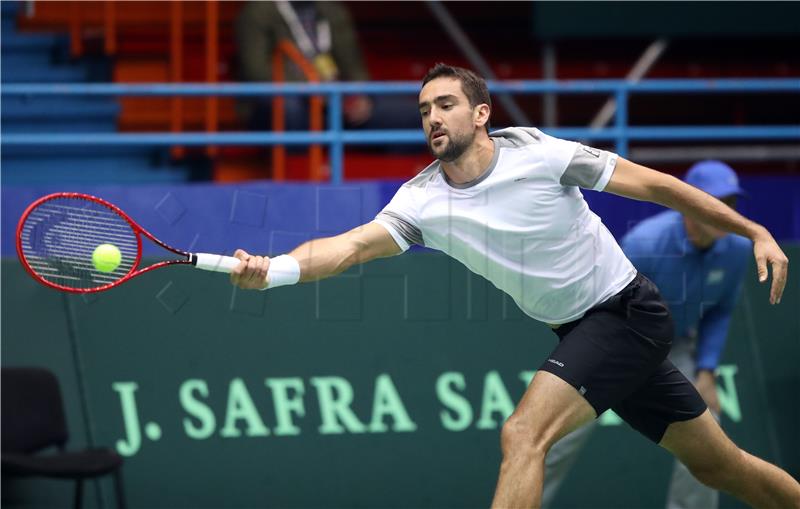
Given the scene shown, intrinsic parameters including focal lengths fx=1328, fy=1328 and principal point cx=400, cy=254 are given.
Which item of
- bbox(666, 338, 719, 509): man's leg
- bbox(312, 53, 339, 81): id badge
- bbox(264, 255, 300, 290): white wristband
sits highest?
bbox(312, 53, 339, 81): id badge

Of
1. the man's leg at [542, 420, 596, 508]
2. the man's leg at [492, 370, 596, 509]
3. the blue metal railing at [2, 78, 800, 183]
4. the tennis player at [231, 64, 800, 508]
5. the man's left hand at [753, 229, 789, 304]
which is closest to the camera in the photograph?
the man's leg at [492, 370, 596, 509]

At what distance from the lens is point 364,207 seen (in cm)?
711

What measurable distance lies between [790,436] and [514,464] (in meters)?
3.41

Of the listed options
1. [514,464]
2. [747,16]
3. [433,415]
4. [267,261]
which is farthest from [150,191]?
[747,16]

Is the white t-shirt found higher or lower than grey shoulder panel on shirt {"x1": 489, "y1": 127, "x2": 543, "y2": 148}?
lower

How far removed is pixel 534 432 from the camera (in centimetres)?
439

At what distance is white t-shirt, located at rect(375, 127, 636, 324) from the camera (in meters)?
4.73

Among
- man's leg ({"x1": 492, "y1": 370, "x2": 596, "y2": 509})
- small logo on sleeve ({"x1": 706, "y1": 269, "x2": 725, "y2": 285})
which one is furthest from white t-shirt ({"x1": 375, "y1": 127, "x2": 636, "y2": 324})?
small logo on sleeve ({"x1": 706, "y1": 269, "x2": 725, "y2": 285})

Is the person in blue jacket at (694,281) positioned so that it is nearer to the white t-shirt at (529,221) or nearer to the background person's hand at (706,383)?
the background person's hand at (706,383)

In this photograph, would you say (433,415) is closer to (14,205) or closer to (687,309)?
(687,309)

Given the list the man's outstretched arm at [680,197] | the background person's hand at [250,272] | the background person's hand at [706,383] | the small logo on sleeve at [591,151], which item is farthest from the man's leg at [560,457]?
the background person's hand at [250,272]

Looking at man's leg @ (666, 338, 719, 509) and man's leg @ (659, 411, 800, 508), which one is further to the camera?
man's leg @ (666, 338, 719, 509)

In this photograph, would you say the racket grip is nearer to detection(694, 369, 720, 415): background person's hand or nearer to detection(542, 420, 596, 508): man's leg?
detection(542, 420, 596, 508): man's leg

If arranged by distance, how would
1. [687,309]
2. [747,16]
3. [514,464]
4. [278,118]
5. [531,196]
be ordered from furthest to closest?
[747,16] → [278,118] → [687,309] → [531,196] → [514,464]
